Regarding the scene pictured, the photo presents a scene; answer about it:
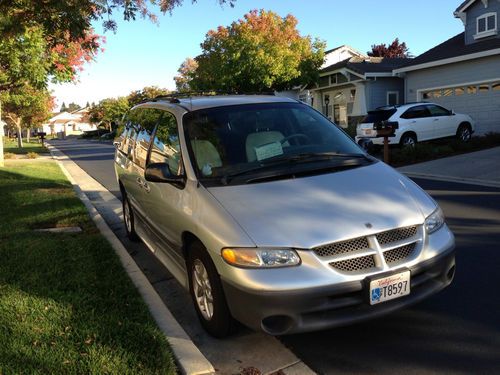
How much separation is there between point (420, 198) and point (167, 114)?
8.46 ft

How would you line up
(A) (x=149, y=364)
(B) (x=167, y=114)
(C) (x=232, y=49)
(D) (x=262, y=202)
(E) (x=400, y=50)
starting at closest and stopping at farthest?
1. (A) (x=149, y=364)
2. (D) (x=262, y=202)
3. (B) (x=167, y=114)
4. (C) (x=232, y=49)
5. (E) (x=400, y=50)

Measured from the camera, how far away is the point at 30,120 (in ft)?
164

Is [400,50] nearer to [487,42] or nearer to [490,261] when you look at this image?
[487,42]

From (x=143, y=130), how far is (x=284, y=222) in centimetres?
298

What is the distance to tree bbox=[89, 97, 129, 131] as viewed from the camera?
7475 centimetres

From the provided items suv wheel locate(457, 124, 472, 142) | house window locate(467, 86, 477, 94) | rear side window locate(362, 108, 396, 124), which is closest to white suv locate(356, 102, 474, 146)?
rear side window locate(362, 108, 396, 124)

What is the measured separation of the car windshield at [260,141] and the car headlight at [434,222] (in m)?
0.81

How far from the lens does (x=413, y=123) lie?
1616 cm

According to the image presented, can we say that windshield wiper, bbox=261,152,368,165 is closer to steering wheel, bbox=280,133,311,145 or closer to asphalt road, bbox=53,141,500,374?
steering wheel, bbox=280,133,311,145

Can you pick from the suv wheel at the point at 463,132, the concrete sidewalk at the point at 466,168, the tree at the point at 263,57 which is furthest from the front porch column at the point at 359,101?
the concrete sidewalk at the point at 466,168

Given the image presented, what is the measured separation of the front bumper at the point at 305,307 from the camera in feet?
10.0

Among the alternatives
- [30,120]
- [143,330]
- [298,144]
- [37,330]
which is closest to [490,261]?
[298,144]

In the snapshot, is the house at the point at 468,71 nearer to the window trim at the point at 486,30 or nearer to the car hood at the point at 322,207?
the window trim at the point at 486,30

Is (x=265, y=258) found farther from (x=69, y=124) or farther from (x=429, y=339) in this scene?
(x=69, y=124)
